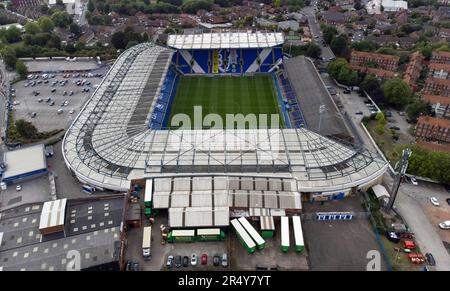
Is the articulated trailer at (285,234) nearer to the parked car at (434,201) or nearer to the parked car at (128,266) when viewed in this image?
the parked car at (128,266)

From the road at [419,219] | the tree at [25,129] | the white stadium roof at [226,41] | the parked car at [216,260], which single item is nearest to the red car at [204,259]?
the parked car at [216,260]

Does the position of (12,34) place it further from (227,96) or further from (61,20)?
(227,96)

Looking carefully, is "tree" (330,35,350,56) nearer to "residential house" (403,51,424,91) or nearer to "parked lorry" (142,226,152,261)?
"residential house" (403,51,424,91)

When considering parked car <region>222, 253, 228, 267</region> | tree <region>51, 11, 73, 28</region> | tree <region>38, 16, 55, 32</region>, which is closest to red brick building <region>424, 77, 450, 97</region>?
parked car <region>222, 253, 228, 267</region>

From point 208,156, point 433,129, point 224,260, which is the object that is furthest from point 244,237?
point 433,129

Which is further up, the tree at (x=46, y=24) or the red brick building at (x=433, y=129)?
the tree at (x=46, y=24)
